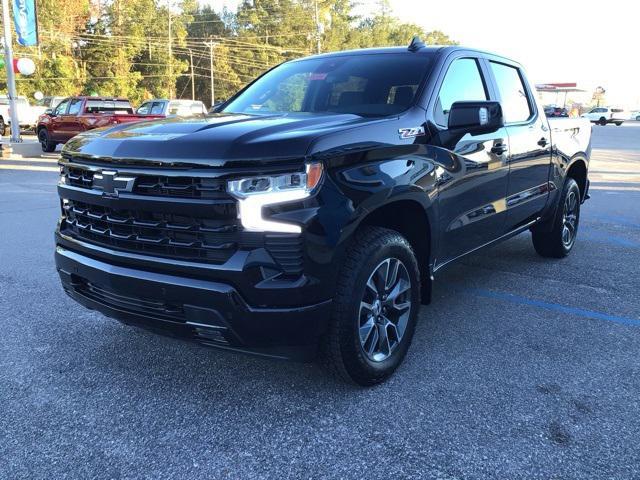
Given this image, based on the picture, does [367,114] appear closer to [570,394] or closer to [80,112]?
[570,394]

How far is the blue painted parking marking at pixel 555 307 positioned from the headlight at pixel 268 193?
264cm

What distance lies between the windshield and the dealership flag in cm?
1607

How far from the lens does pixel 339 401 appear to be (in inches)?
115

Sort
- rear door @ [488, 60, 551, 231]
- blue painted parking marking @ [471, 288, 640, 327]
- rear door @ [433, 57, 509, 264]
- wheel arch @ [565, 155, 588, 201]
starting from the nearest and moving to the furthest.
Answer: rear door @ [433, 57, 509, 264] → blue painted parking marking @ [471, 288, 640, 327] → rear door @ [488, 60, 551, 231] → wheel arch @ [565, 155, 588, 201]

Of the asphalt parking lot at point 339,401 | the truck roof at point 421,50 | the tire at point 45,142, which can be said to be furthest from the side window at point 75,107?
the truck roof at point 421,50

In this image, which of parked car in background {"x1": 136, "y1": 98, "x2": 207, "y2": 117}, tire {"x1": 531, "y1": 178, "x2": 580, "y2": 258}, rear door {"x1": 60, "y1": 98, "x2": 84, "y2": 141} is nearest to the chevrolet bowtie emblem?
tire {"x1": 531, "y1": 178, "x2": 580, "y2": 258}

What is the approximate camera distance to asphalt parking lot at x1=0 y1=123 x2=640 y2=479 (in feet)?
7.94

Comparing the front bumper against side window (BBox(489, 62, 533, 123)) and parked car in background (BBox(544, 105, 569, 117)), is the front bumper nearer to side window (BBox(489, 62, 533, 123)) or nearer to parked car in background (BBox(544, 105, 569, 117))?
side window (BBox(489, 62, 533, 123))

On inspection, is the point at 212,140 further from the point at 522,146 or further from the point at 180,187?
the point at 522,146

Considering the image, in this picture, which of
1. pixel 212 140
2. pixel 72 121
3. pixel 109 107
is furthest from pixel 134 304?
pixel 109 107

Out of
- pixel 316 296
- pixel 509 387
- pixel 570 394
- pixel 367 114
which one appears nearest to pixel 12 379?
pixel 316 296

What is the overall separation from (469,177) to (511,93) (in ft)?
4.35

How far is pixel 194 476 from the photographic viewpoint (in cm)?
232

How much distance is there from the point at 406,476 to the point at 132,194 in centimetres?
176
